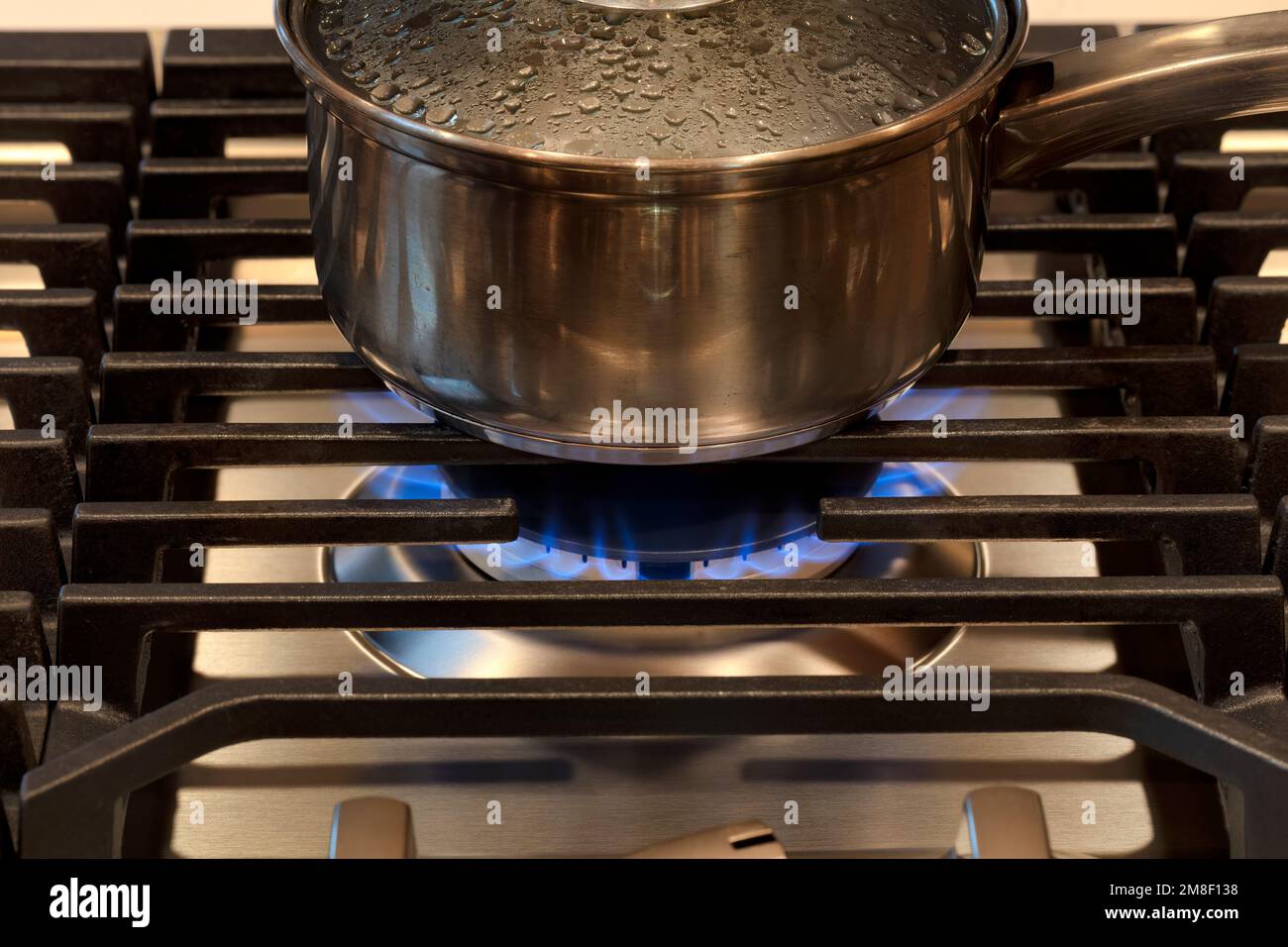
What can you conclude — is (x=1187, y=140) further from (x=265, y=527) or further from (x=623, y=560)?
(x=265, y=527)

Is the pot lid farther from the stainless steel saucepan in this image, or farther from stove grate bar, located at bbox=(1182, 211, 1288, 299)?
stove grate bar, located at bbox=(1182, 211, 1288, 299)

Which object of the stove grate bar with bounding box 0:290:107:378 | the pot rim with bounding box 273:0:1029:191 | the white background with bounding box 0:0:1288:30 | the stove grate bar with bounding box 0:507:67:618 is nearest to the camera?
the pot rim with bounding box 273:0:1029:191

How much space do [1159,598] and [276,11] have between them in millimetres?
416

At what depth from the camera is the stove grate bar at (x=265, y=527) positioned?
59cm

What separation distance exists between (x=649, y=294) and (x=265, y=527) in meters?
0.20

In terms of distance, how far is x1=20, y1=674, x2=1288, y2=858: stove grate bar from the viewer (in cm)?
49

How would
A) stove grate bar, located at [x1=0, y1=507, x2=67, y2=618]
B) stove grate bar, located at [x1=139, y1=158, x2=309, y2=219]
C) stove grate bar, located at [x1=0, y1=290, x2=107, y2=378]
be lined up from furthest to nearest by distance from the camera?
stove grate bar, located at [x1=139, y1=158, x2=309, y2=219] → stove grate bar, located at [x1=0, y1=290, x2=107, y2=378] → stove grate bar, located at [x1=0, y1=507, x2=67, y2=618]

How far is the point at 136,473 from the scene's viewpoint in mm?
627

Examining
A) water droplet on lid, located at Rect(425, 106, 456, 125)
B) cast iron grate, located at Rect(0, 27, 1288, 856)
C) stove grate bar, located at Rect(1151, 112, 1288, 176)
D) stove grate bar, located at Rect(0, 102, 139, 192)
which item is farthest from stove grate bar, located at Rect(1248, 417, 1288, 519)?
stove grate bar, located at Rect(0, 102, 139, 192)

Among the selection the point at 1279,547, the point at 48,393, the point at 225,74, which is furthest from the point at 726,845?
the point at 225,74

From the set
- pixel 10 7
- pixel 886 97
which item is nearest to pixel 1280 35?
pixel 886 97

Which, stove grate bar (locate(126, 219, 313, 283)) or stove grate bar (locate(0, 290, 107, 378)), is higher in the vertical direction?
stove grate bar (locate(126, 219, 313, 283))

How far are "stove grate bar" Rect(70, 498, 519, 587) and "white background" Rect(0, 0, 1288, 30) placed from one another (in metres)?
0.44
